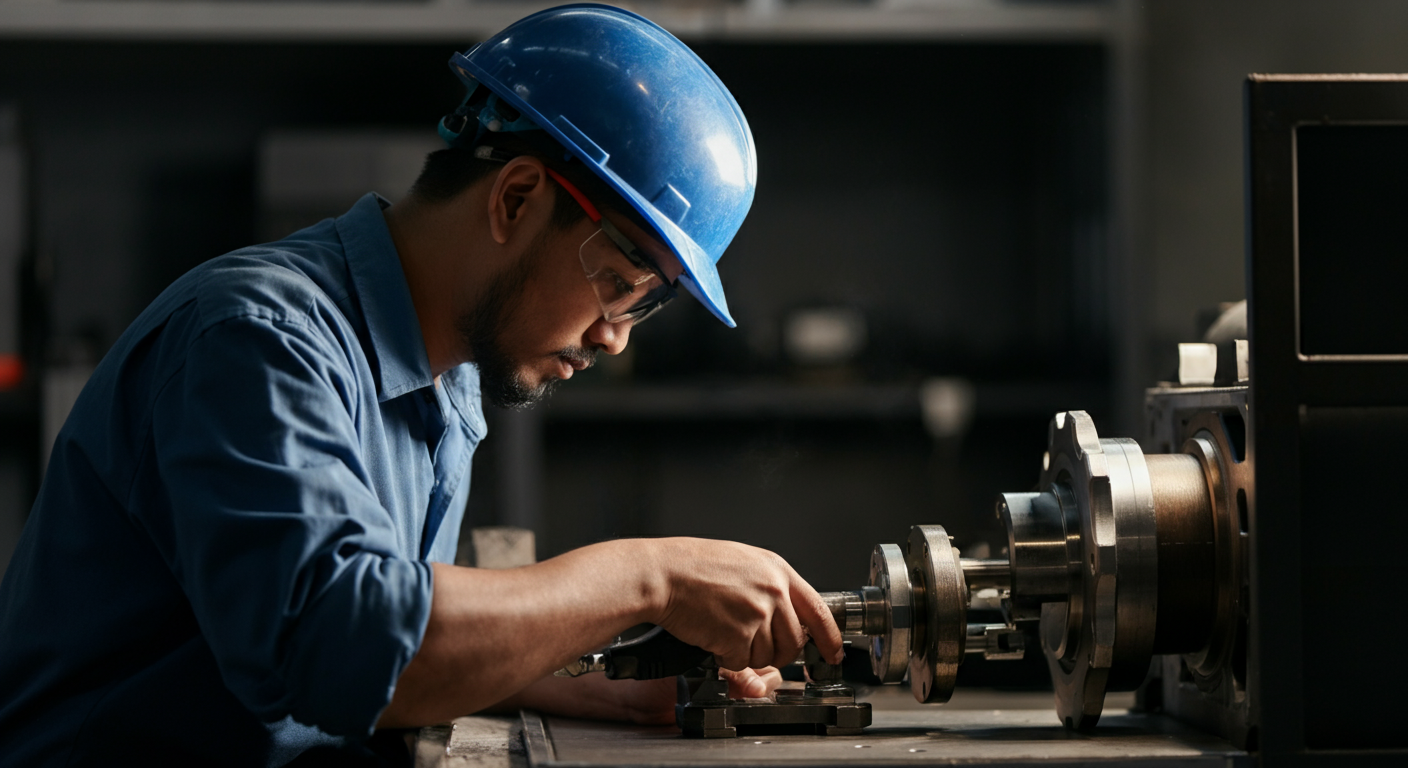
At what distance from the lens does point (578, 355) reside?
1162 mm

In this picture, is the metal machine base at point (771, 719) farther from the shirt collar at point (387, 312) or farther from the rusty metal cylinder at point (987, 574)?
the shirt collar at point (387, 312)

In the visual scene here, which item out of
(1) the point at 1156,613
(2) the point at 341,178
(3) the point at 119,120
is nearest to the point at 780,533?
(2) the point at 341,178

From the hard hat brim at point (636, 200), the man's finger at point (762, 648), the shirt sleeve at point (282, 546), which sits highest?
the hard hat brim at point (636, 200)

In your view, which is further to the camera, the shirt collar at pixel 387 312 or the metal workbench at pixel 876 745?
the shirt collar at pixel 387 312

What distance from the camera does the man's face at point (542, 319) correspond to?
1082 millimetres

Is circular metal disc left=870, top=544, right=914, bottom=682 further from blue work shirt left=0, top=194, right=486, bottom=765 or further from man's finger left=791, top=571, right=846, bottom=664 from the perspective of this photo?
blue work shirt left=0, top=194, right=486, bottom=765

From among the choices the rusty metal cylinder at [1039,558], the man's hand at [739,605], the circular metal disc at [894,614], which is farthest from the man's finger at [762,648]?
the rusty metal cylinder at [1039,558]

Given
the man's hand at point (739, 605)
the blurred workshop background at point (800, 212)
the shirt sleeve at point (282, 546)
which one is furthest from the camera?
the blurred workshop background at point (800, 212)

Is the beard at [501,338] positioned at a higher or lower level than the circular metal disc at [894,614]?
higher

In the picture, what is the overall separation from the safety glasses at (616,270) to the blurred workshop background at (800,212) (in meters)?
1.50

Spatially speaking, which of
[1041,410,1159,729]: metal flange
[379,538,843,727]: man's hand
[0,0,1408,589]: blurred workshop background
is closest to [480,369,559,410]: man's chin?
[379,538,843,727]: man's hand

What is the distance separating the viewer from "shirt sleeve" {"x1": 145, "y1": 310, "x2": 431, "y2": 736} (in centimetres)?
79

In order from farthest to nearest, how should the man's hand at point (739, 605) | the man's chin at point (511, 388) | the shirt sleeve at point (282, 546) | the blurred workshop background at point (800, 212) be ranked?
1. the blurred workshop background at point (800, 212)
2. the man's chin at point (511, 388)
3. the man's hand at point (739, 605)
4. the shirt sleeve at point (282, 546)

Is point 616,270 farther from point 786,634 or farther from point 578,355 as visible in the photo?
point 786,634
